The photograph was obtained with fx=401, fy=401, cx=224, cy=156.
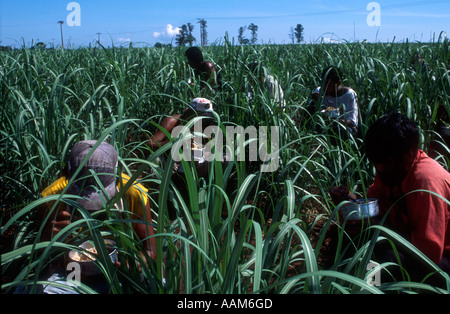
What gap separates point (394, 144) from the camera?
131 cm

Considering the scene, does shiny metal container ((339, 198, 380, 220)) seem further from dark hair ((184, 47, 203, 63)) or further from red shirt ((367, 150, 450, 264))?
dark hair ((184, 47, 203, 63))

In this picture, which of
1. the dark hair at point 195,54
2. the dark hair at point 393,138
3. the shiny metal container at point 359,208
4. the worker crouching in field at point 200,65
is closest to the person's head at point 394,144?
the dark hair at point 393,138

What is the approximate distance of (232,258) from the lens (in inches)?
36.4

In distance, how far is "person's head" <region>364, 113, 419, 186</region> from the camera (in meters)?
1.31

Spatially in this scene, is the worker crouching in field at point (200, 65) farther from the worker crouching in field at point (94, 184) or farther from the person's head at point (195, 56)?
the worker crouching in field at point (94, 184)

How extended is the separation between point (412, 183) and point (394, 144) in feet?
0.46

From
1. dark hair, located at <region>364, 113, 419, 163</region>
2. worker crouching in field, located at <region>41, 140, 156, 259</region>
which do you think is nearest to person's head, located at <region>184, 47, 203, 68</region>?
worker crouching in field, located at <region>41, 140, 156, 259</region>

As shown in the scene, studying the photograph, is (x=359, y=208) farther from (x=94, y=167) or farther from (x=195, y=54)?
(x=195, y=54)

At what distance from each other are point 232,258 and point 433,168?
0.78 metres

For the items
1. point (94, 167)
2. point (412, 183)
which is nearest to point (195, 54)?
point (94, 167)

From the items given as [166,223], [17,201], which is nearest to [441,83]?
[166,223]

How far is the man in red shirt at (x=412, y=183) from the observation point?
4.10ft

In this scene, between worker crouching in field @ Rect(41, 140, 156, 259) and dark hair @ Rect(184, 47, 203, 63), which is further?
dark hair @ Rect(184, 47, 203, 63)
